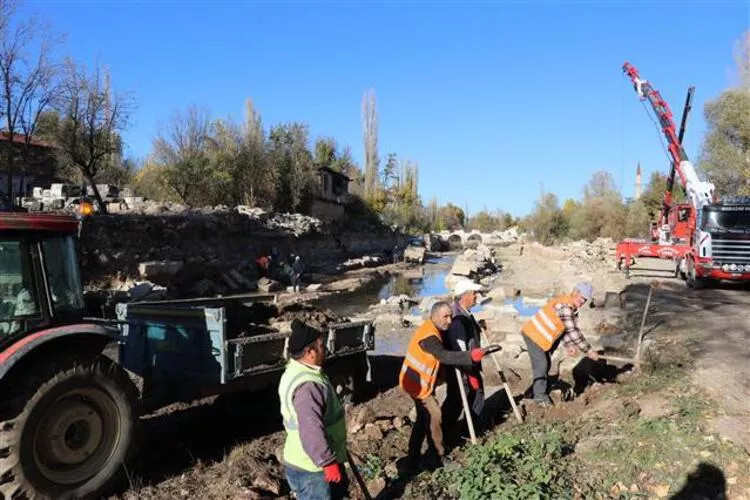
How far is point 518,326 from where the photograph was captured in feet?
40.4

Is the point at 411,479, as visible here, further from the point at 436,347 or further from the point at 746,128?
the point at 746,128

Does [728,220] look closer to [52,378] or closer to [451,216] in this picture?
[52,378]

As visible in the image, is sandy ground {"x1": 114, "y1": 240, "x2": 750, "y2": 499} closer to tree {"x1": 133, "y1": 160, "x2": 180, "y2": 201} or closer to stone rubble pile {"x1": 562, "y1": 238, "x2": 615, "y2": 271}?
stone rubble pile {"x1": 562, "y1": 238, "x2": 615, "y2": 271}

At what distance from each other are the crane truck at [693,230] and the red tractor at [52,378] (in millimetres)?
15989

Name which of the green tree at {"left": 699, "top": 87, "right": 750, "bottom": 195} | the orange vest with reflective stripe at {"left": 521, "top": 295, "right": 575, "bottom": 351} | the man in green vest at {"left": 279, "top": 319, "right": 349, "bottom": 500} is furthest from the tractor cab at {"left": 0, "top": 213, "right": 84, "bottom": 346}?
the green tree at {"left": 699, "top": 87, "right": 750, "bottom": 195}

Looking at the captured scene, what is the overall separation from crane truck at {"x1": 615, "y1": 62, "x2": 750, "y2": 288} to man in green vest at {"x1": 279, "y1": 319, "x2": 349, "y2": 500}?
51.8ft

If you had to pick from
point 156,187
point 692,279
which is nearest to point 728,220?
point 692,279

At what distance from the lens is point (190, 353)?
19.2 ft

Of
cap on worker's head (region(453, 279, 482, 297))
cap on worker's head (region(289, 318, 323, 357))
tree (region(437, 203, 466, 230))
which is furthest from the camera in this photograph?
tree (region(437, 203, 466, 230))

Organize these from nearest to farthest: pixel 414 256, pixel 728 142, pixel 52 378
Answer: pixel 52 378 → pixel 728 142 → pixel 414 256

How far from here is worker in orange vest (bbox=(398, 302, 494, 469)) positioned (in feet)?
17.1

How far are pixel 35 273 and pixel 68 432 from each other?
1.22 m

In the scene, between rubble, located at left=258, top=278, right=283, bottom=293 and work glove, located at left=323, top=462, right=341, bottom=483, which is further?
rubble, located at left=258, top=278, right=283, bottom=293

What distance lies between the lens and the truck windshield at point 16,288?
427 cm
